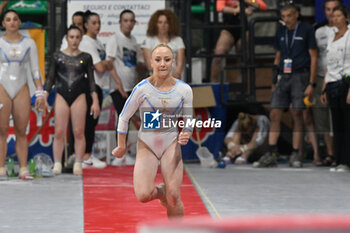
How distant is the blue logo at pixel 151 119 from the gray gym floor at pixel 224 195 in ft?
3.80

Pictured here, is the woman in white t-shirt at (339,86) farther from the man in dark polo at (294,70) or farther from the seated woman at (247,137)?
the seated woman at (247,137)

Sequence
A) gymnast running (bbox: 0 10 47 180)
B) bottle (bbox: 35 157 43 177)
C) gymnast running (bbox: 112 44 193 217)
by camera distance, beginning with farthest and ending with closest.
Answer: bottle (bbox: 35 157 43 177)
gymnast running (bbox: 0 10 47 180)
gymnast running (bbox: 112 44 193 217)

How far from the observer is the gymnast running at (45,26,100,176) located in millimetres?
9492

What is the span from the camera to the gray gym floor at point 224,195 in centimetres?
671

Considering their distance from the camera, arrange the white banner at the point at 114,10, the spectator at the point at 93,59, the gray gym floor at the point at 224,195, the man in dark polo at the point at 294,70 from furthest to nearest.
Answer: the white banner at the point at 114,10 → the man in dark polo at the point at 294,70 → the spectator at the point at 93,59 → the gray gym floor at the point at 224,195

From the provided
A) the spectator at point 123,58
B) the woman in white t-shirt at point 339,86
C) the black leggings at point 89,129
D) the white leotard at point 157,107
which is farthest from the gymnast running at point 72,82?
the white leotard at point 157,107

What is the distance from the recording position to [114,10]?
36.8 ft

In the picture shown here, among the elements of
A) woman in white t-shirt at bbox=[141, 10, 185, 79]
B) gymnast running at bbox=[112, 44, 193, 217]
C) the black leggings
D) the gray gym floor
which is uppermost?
woman in white t-shirt at bbox=[141, 10, 185, 79]

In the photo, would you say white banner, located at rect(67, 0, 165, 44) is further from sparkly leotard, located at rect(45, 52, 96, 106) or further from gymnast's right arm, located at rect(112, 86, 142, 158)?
gymnast's right arm, located at rect(112, 86, 142, 158)

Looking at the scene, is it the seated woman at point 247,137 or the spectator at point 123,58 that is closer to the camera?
the spectator at point 123,58

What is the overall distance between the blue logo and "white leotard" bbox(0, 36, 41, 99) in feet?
12.6

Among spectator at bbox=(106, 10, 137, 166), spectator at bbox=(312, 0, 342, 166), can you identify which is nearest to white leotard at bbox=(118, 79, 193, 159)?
spectator at bbox=(106, 10, 137, 166)

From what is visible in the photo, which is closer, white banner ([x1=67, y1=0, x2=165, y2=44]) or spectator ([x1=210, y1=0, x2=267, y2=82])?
white banner ([x1=67, y1=0, x2=165, y2=44])

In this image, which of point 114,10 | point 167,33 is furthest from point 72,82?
point 114,10
